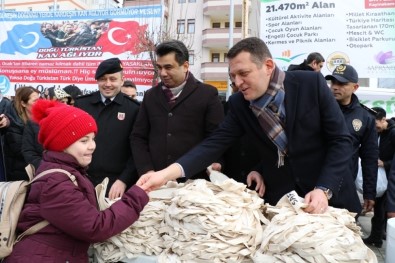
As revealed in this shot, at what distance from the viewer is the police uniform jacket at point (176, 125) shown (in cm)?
228

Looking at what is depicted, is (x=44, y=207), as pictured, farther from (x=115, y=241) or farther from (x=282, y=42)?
(x=282, y=42)

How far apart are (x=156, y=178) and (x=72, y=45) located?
27.2 ft

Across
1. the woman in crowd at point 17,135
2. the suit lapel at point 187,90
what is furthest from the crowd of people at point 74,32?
the suit lapel at point 187,90

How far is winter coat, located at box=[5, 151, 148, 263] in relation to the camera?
129 centimetres

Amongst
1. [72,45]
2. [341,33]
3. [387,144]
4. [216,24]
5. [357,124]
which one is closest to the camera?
[357,124]

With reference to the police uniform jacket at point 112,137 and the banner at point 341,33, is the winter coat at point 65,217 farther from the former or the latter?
the banner at point 341,33

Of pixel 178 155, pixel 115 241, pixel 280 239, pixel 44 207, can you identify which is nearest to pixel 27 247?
pixel 44 207

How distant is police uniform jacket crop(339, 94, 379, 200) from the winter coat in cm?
213

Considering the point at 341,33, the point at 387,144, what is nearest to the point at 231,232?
the point at 387,144

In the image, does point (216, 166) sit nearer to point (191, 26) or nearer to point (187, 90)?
point (187, 90)

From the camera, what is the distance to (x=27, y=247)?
1.33 meters

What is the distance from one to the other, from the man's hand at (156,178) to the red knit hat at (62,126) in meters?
0.29

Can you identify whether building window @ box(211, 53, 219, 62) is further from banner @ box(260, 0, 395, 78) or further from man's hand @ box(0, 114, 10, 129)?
man's hand @ box(0, 114, 10, 129)

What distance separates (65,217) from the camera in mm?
1280
